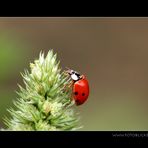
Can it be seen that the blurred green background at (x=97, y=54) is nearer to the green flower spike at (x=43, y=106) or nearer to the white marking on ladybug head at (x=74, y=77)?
the white marking on ladybug head at (x=74, y=77)

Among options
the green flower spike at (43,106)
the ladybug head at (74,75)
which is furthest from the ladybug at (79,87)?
the green flower spike at (43,106)

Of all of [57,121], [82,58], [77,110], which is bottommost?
[57,121]

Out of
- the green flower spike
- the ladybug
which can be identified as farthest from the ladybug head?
the green flower spike

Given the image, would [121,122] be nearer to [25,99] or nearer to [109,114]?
[109,114]

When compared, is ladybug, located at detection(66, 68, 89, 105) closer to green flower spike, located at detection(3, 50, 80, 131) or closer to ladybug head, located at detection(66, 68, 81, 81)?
ladybug head, located at detection(66, 68, 81, 81)

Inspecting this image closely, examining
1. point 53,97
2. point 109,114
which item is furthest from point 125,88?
point 53,97

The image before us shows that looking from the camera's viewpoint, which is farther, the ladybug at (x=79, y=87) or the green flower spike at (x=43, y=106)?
the ladybug at (x=79, y=87)
